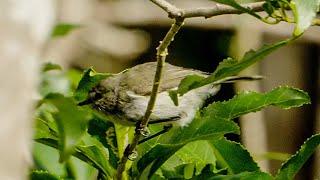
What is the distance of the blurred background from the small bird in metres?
2.68

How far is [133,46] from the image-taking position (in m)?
6.19

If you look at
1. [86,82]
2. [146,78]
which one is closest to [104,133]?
[86,82]

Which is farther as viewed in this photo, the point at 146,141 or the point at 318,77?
the point at 318,77

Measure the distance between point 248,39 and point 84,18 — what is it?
3.42 ft

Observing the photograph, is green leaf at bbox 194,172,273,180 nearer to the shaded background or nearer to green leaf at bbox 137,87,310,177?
green leaf at bbox 137,87,310,177

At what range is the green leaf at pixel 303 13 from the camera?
5.00 feet

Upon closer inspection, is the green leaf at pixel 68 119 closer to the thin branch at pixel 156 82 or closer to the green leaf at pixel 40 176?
the thin branch at pixel 156 82

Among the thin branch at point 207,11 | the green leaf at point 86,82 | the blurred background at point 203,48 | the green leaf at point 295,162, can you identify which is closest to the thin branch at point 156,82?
the thin branch at point 207,11

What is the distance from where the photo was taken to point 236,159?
1.83 meters

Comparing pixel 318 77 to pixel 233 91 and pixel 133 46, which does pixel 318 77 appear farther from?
pixel 133 46

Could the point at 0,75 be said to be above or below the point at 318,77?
above

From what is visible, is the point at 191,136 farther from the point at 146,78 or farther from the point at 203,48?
the point at 203,48

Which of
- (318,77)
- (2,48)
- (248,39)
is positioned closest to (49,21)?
(2,48)

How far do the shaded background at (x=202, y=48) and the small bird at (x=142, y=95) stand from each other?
2676 millimetres
